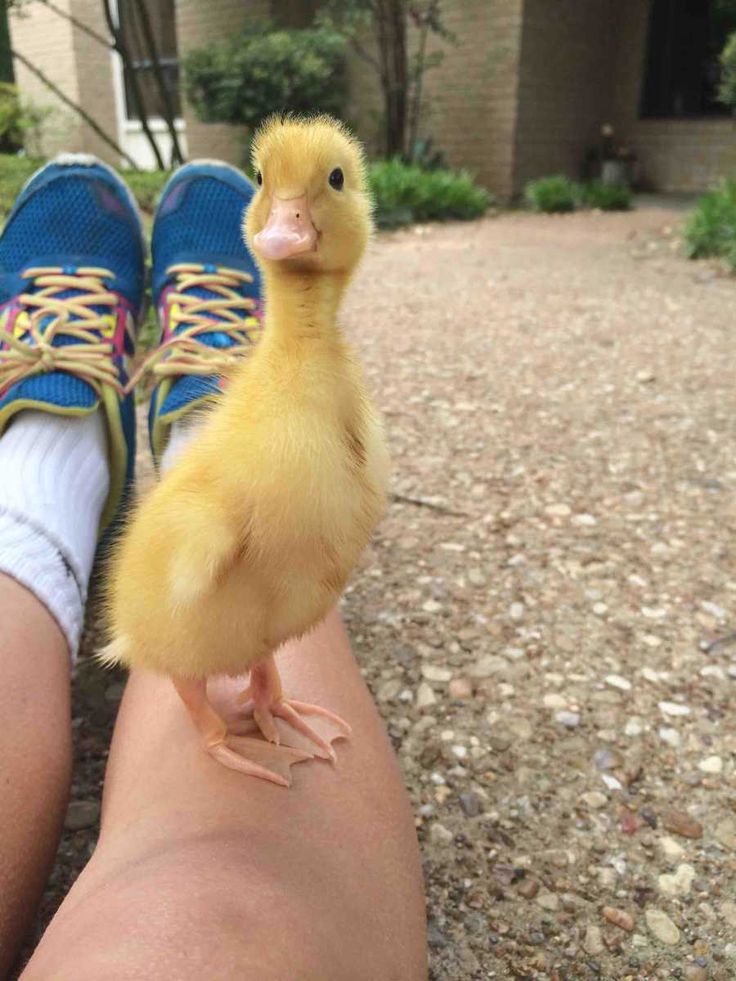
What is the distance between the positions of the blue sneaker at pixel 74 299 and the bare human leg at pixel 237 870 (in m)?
0.77

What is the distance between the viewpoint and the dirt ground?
1206mm

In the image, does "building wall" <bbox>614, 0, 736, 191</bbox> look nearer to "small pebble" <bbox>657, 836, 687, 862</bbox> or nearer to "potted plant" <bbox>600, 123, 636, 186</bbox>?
"potted plant" <bbox>600, 123, 636, 186</bbox>

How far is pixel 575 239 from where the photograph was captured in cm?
689

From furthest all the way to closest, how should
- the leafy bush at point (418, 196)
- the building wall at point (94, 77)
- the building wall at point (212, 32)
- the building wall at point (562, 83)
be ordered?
the building wall at point (94, 77) < the building wall at point (212, 32) < the building wall at point (562, 83) < the leafy bush at point (418, 196)

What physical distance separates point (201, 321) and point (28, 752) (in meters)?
1.12

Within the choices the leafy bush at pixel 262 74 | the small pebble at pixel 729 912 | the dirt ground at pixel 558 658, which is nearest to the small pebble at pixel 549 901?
the dirt ground at pixel 558 658

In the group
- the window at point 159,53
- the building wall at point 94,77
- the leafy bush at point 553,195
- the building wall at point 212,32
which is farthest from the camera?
the window at point 159,53

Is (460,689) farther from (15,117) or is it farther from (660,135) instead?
(15,117)

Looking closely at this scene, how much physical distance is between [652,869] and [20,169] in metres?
8.22

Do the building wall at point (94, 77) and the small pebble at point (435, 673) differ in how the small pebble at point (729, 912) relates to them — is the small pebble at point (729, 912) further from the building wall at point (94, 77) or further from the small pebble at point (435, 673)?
the building wall at point (94, 77)

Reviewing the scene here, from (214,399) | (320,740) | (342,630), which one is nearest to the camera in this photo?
(214,399)

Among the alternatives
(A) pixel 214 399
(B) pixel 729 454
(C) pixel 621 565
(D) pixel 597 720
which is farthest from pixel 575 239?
(A) pixel 214 399

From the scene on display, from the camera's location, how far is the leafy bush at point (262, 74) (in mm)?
8953

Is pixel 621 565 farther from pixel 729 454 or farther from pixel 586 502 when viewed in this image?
pixel 729 454
